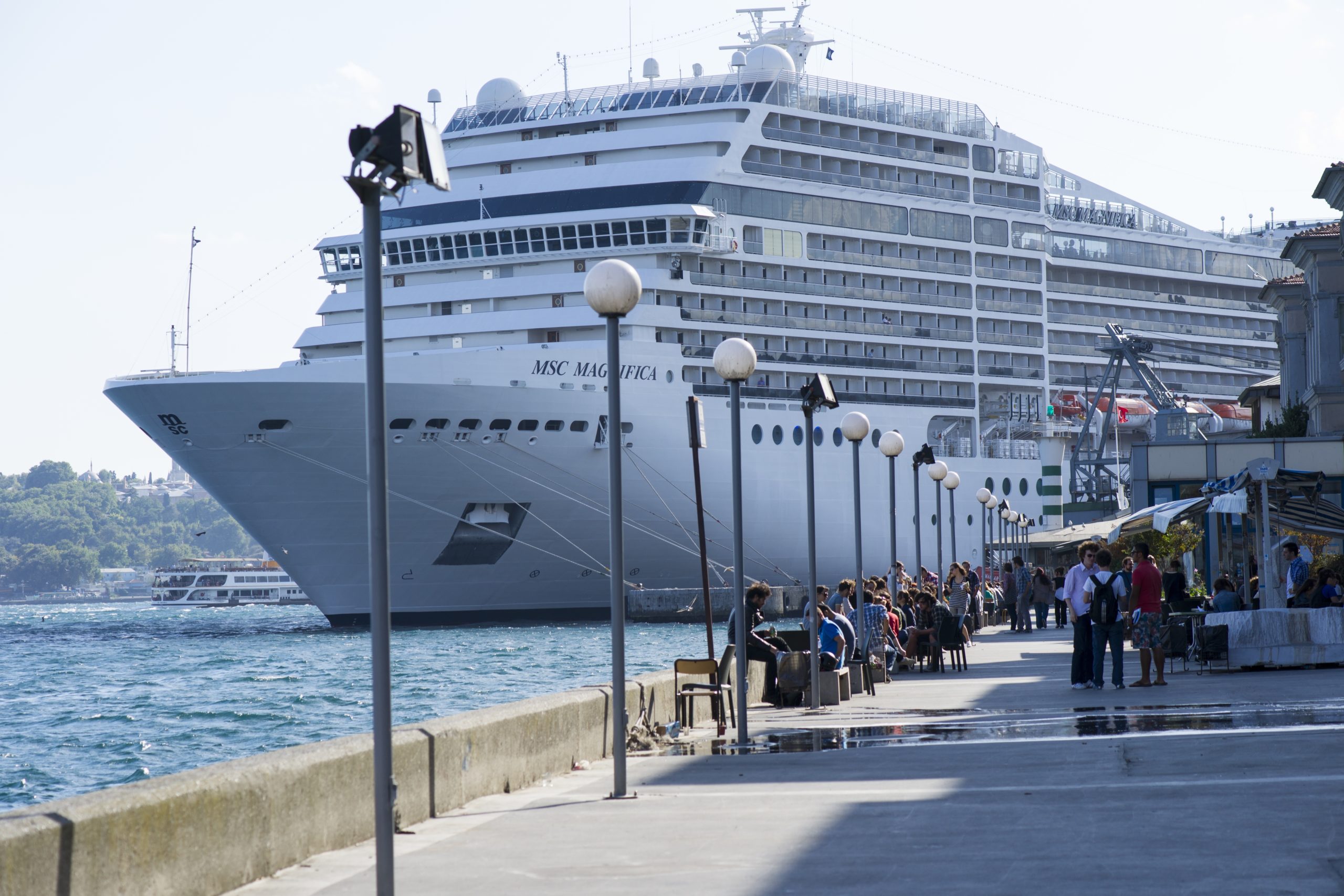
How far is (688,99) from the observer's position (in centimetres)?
5166

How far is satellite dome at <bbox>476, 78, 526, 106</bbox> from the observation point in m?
52.3

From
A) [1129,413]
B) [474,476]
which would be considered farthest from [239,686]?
[1129,413]

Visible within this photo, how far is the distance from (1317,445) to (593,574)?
21434mm

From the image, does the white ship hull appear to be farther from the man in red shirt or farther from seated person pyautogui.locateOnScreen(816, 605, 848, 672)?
the man in red shirt

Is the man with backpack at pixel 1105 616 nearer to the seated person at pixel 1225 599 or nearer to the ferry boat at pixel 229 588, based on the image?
the seated person at pixel 1225 599

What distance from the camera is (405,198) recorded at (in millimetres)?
49000

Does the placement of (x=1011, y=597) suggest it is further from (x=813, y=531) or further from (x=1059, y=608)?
(x=813, y=531)

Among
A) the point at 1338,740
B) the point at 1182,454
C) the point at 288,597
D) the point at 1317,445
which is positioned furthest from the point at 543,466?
the point at 288,597

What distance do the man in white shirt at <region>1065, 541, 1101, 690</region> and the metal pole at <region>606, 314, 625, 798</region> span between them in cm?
776

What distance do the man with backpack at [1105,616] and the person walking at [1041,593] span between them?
18.5 metres

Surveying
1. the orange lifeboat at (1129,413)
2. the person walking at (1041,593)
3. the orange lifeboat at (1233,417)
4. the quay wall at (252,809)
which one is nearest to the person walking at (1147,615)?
the quay wall at (252,809)

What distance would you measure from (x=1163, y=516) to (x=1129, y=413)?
149 feet

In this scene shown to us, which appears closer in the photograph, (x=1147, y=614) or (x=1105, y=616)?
(x=1105, y=616)

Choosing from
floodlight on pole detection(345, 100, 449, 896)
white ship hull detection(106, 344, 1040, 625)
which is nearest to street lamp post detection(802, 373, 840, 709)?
floodlight on pole detection(345, 100, 449, 896)
